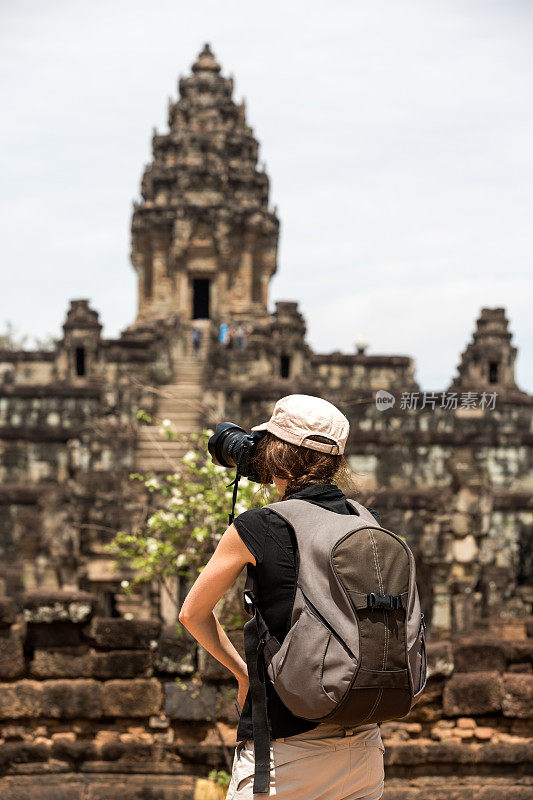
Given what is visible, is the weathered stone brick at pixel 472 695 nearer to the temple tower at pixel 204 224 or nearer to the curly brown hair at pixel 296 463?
the curly brown hair at pixel 296 463

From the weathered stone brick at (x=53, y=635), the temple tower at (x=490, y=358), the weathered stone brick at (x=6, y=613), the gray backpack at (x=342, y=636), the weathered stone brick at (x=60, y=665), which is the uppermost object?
the temple tower at (x=490, y=358)

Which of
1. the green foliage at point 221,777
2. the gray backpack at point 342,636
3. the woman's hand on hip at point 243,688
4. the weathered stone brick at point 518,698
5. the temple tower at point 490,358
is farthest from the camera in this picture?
the temple tower at point 490,358

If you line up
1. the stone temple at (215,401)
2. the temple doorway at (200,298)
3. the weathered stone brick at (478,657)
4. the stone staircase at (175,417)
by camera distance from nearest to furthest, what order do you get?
the weathered stone brick at (478,657) < the stone temple at (215,401) < the stone staircase at (175,417) < the temple doorway at (200,298)

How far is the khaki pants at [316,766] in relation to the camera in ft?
10.2

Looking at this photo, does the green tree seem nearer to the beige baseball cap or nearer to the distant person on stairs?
the beige baseball cap

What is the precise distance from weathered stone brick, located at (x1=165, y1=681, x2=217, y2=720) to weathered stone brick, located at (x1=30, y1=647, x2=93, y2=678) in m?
0.63

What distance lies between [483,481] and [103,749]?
12.0 m

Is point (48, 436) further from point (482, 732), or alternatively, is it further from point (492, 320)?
point (482, 732)

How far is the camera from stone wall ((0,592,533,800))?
22.7 feet

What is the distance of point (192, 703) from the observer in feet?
22.8

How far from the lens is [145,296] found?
37.0 m

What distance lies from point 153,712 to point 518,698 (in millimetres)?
2560

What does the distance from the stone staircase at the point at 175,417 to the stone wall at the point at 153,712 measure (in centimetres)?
1622

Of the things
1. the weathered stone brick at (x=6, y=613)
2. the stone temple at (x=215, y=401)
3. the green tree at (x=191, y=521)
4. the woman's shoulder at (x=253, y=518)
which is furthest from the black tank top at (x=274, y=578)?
the stone temple at (x=215, y=401)
